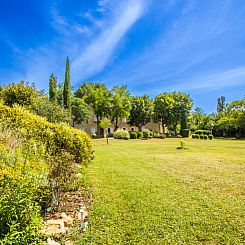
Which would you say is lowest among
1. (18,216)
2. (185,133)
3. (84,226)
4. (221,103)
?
(84,226)

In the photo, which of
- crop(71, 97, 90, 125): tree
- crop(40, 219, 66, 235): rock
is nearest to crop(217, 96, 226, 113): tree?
crop(71, 97, 90, 125): tree

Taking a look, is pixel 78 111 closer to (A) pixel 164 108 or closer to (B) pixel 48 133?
(A) pixel 164 108

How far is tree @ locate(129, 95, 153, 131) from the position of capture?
39781 millimetres

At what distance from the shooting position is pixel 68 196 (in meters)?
4.79

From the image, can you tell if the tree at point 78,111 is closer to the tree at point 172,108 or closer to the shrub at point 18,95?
the tree at point 172,108

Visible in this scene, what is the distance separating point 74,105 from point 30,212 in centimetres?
3010

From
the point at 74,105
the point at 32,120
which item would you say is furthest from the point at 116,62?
the point at 74,105

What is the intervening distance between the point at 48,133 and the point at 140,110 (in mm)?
33741

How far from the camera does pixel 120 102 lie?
119ft

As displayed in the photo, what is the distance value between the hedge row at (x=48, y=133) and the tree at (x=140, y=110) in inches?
1305

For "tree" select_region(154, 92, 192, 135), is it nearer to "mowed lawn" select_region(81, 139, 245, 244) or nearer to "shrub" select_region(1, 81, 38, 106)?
"shrub" select_region(1, 81, 38, 106)

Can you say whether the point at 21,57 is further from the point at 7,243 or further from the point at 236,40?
the point at 236,40

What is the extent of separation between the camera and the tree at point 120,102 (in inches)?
1427

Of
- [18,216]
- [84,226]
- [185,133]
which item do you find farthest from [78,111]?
[18,216]
